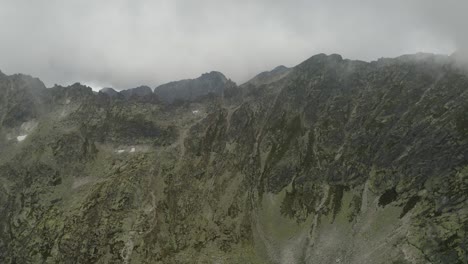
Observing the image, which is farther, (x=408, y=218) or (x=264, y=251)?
(x=264, y=251)

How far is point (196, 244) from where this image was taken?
17625cm

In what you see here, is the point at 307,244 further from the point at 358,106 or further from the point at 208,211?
the point at 358,106

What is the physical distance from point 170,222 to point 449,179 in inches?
4477

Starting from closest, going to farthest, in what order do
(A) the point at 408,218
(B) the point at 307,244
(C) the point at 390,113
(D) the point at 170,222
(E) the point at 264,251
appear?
(A) the point at 408,218, (B) the point at 307,244, (E) the point at 264,251, (C) the point at 390,113, (D) the point at 170,222

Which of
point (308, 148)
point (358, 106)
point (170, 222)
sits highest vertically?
point (358, 106)

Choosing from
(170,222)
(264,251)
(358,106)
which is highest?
(358,106)

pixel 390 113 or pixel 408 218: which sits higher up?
pixel 390 113

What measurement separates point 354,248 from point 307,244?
64.6 ft

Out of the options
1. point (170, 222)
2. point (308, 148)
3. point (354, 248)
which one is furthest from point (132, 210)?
point (354, 248)

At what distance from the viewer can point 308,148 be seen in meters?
192

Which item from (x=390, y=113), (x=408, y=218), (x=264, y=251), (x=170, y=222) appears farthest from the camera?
(x=170, y=222)

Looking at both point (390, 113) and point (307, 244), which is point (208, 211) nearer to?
point (307, 244)

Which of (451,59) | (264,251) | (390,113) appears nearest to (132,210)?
(264,251)

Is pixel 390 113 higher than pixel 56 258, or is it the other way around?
pixel 390 113
